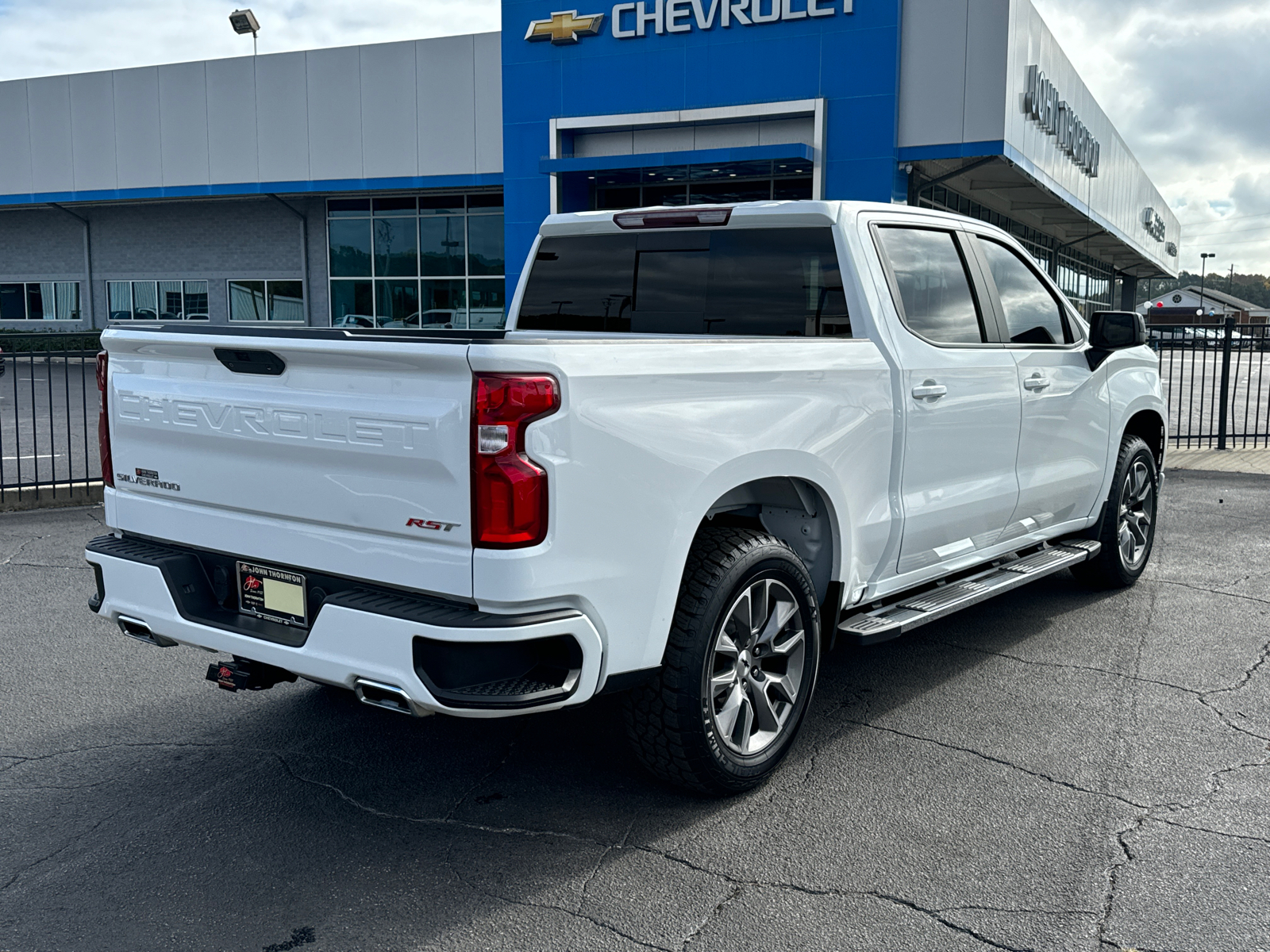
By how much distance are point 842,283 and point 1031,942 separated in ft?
8.37

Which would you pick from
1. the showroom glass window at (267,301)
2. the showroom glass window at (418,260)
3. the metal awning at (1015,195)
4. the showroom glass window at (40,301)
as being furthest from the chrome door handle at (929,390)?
the showroom glass window at (40,301)

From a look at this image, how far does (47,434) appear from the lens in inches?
610

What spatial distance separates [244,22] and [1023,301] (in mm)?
36599

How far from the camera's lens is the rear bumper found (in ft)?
10.1

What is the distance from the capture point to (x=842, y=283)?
14.9ft

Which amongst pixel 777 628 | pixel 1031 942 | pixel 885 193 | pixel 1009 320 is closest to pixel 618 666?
pixel 777 628

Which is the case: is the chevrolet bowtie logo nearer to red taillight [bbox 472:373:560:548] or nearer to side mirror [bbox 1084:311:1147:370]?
side mirror [bbox 1084:311:1147:370]

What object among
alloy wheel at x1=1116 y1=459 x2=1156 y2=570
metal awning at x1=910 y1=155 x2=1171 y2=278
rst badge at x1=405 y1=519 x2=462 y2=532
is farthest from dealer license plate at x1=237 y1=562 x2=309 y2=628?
metal awning at x1=910 y1=155 x2=1171 y2=278

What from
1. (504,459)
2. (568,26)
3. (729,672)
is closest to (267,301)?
(568,26)

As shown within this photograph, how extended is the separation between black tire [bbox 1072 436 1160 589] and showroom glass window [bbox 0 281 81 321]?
3987cm

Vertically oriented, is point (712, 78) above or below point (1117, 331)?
above

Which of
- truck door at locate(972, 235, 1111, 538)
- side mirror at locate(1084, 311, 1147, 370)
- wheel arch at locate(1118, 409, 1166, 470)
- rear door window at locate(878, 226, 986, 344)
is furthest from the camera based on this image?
wheel arch at locate(1118, 409, 1166, 470)

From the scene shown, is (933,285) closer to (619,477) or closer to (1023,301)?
(1023,301)

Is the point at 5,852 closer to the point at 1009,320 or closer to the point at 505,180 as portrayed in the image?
the point at 1009,320
